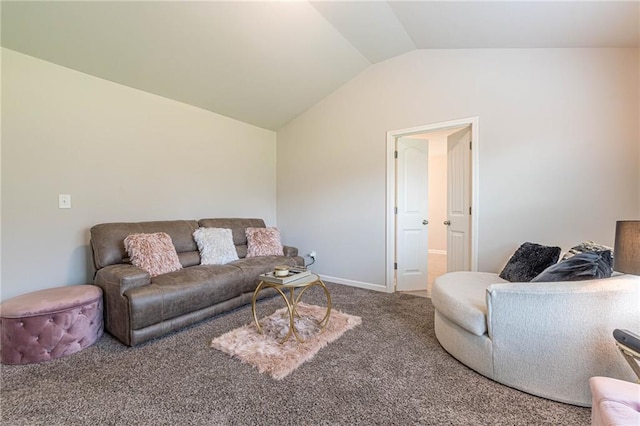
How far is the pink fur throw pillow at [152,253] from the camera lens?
2.54 m

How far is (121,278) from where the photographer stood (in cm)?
219

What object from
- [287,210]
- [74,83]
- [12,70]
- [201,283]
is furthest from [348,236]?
[12,70]

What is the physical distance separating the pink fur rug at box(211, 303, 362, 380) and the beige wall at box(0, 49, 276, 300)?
177 cm

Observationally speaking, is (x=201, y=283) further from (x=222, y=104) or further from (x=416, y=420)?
(x=222, y=104)

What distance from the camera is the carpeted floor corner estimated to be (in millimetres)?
1437

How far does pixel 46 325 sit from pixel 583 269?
3.55 meters

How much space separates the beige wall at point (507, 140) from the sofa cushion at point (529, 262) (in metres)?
0.38

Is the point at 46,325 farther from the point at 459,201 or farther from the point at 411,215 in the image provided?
the point at 459,201

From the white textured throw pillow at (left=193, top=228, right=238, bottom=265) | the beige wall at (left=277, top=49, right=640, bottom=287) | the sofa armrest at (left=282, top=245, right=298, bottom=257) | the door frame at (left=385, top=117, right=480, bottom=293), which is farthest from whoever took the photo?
the sofa armrest at (left=282, top=245, right=298, bottom=257)

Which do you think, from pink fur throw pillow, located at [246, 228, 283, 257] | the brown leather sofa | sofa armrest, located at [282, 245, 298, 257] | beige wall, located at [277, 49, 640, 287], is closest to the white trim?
beige wall, located at [277, 49, 640, 287]

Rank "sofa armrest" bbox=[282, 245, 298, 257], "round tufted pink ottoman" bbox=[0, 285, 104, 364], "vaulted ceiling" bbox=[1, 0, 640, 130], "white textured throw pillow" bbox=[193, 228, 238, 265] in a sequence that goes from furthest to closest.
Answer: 1. "sofa armrest" bbox=[282, 245, 298, 257]
2. "white textured throw pillow" bbox=[193, 228, 238, 265]
3. "vaulted ceiling" bbox=[1, 0, 640, 130]
4. "round tufted pink ottoman" bbox=[0, 285, 104, 364]

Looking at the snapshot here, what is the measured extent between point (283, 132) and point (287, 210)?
4.37ft

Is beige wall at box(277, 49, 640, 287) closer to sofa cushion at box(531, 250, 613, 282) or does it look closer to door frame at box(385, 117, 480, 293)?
door frame at box(385, 117, 480, 293)

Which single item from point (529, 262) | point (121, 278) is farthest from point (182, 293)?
point (529, 262)
